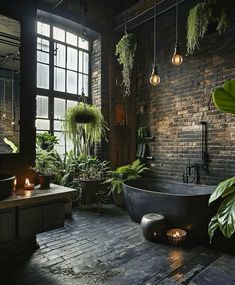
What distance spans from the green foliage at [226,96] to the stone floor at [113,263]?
4.97 ft

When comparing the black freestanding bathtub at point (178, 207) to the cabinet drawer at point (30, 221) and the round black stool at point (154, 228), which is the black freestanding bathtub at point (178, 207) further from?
the cabinet drawer at point (30, 221)

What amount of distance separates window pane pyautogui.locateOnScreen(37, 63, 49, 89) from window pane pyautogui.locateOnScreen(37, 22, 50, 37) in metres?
0.59

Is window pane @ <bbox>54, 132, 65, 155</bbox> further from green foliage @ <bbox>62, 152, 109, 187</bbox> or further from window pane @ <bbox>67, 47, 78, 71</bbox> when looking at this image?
window pane @ <bbox>67, 47, 78, 71</bbox>

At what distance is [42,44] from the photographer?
14.7 ft

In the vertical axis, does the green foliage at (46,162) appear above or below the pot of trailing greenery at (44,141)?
below

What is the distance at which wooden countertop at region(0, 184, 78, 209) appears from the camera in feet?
6.94

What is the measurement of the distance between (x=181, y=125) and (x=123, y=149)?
145 centimetres

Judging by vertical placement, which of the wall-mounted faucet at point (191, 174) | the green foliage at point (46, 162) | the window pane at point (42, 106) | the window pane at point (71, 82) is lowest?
the wall-mounted faucet at point (191, 174)

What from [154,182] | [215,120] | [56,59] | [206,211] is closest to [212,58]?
[215,120]

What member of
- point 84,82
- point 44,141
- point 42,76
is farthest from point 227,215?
point 84,82

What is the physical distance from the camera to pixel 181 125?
445cm

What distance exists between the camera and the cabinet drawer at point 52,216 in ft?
8.20

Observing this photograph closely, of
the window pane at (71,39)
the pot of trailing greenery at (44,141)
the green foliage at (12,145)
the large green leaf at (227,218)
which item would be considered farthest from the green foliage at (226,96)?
the window pane at (71,39)

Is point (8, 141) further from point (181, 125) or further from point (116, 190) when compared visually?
point (181, 125)
